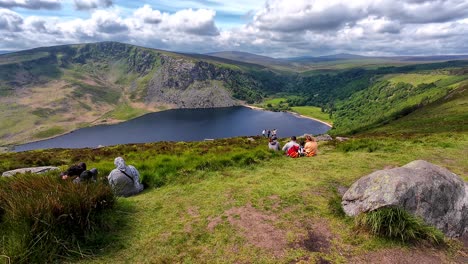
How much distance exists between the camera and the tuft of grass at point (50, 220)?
24.1ft

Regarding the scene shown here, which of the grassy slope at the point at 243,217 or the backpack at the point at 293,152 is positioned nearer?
the grassy slope at the point at 243,217

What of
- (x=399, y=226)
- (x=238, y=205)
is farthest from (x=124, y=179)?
(x=399, y=226)

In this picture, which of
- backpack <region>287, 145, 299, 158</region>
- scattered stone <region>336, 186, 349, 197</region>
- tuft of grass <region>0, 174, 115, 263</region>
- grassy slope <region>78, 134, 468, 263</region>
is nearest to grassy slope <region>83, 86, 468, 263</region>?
grassy slope <region>78, 134, 468, 263</region>

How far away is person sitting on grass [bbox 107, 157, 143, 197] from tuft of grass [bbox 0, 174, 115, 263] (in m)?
3.47

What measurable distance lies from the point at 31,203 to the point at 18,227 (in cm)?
70

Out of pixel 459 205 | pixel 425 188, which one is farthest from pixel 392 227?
pixel 459 205

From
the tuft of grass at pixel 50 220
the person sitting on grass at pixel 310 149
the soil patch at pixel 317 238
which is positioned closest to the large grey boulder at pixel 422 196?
the soil patch at pixel 317 238

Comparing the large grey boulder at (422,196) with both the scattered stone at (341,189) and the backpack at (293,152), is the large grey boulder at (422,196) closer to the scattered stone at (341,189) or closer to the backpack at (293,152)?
the scattered stone at (341,189)

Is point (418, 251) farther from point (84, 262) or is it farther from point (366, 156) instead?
point (366, 156)

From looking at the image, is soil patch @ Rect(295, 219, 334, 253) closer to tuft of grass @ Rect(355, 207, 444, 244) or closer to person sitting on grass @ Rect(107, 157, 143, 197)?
tuft of grass @ Rect(355, 207, 444, 244)

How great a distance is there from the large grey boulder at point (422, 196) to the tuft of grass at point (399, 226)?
0.30 metres

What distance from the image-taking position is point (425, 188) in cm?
969

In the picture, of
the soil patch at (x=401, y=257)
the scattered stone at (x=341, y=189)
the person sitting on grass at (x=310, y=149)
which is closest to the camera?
the soil patch at (x=401, y=257)

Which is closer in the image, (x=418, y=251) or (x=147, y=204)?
(x=418, y=251)
